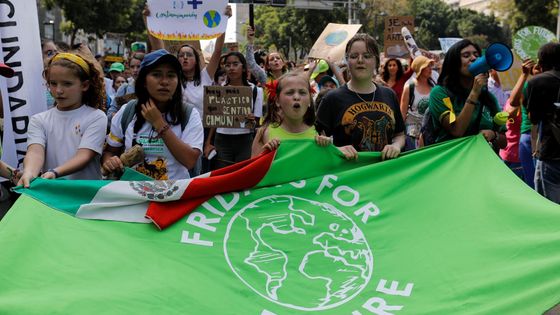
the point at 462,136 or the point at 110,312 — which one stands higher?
the point at 462,136

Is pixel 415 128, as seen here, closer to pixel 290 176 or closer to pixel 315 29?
pixel 290 176

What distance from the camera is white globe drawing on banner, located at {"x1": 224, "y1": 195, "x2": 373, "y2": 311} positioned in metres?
3.65

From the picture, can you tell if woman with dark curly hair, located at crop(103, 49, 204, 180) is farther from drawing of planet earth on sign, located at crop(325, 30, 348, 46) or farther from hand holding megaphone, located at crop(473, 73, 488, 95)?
drawing of planet earth on sign, located at crop(325, 30, 348, 46)

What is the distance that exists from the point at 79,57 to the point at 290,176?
1474 mm

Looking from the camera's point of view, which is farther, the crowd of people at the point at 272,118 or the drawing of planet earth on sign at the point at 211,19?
the drawing of planet earth on sign at the point at 211,19

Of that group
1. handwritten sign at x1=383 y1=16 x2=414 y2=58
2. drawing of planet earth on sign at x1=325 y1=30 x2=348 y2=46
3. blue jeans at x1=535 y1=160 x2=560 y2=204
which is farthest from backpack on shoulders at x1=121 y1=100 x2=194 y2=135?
handwritten sign at x1=383 y1=16 x2=414 y2=58

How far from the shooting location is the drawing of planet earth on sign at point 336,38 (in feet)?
41.3

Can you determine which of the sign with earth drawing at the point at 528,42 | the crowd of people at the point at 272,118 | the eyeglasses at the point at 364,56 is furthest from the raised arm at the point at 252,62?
the eyeglasses at the point at 364,56

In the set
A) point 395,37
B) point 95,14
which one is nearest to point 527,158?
point 395,37

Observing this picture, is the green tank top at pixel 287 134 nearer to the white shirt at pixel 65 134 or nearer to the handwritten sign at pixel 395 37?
the white shirt at pixel 65 134

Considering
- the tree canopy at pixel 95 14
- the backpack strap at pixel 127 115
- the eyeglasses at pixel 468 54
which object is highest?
the eyeglasses at pixel 468 54

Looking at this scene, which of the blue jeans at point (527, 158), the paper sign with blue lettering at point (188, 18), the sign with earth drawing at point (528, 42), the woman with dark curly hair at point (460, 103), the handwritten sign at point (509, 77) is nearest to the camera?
the woman with dark curly hair at point (460, 103)

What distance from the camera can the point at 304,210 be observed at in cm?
415

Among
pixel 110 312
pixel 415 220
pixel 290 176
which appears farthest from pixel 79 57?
pixel 415 220
